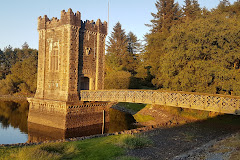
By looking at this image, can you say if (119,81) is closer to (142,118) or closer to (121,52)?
(142,118)

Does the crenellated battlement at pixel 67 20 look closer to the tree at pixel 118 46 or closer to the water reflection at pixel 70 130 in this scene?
the water reflection at pixel 70 130

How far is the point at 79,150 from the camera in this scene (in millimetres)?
11164

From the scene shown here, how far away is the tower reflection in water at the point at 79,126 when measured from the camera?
19.5m

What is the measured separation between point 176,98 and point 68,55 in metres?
11.1

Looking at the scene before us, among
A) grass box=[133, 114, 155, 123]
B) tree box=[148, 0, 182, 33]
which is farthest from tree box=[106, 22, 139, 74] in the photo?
grass box=[133, 114, 155, 123]

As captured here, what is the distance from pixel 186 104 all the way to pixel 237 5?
66.8 feet

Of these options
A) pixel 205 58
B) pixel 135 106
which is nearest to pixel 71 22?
pixel 205 58

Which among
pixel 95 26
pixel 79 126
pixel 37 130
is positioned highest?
pixel 95 26

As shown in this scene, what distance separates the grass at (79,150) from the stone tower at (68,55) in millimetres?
9973

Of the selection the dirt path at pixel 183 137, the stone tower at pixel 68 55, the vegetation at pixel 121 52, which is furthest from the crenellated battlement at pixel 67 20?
the vegetation at pixel 121 52

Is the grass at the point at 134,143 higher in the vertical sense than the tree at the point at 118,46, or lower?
lower

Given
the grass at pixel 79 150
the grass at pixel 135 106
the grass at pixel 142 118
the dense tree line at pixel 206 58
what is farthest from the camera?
the grass at pixel 135 106

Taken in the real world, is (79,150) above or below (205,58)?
below

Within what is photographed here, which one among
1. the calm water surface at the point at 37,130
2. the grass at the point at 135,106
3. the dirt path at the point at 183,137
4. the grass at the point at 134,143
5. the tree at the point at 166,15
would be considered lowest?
the calm water surface at the point at 37,130
